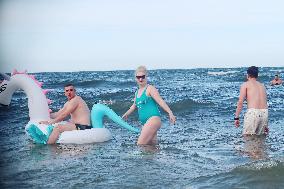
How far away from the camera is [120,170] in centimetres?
572

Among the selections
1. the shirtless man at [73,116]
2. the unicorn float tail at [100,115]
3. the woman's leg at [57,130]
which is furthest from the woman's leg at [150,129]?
the woman's leg at [57,130]

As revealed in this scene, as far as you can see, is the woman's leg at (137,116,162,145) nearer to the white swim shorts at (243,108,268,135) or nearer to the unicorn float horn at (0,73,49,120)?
the white swim shorts at (243,108,268,135)

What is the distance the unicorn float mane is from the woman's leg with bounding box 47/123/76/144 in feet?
1.90

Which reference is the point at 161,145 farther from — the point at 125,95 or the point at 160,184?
the point at 125,95

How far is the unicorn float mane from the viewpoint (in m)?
8.69

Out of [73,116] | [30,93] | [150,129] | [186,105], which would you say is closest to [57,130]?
[73,116]

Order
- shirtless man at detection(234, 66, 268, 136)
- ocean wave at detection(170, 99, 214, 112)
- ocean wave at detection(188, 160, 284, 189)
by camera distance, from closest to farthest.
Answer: ocean wave at detection(188, 160, 284, 189), shirtless man at detection(234, 66, 268, 136), ocean wave at detection(170, 99, 214, 112)

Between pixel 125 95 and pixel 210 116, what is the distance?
33.4 ft

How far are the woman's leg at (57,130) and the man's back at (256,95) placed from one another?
139 inches

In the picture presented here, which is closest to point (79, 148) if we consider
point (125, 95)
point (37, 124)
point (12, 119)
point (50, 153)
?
point (50, 153)

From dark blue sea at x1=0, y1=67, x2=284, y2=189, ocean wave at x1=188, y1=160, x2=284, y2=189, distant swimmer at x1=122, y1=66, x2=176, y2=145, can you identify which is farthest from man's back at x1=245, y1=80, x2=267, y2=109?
ocean wave at x1=188, y1=160, x2=284, y2=189

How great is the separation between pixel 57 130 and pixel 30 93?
120 centimetres

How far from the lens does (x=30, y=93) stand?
8859mm

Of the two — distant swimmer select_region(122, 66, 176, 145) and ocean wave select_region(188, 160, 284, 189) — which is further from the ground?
distant swimmer select_region(122, 66, 176, 145)
